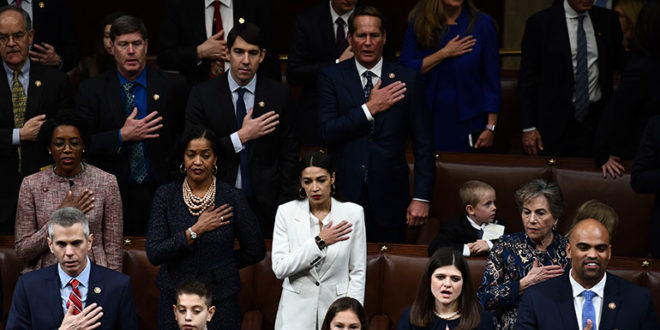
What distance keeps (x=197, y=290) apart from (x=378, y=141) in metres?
1.27

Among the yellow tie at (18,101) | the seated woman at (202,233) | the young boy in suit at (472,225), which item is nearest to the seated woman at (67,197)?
the seated woman at (202,233)

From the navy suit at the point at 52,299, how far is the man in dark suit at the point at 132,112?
891 millimetres

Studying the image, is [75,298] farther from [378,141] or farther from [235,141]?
[378,141]

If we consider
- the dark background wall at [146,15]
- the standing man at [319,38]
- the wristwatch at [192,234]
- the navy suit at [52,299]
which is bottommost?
the navy suit at [52,299]

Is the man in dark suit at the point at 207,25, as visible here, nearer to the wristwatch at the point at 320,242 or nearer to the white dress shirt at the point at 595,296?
the wristwatch at the point at 320,242

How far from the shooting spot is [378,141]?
5090 millimetres

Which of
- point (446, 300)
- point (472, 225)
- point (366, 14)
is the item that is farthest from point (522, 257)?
point (366, 14)

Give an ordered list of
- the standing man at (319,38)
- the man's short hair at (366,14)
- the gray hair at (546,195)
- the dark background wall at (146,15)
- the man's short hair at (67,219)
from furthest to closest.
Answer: the dark background wall at (146,15)
the standing man at (319,38)
the man's short hair at (366,14)
the gray hair at (546,195)
the man's short hair at (67,219)

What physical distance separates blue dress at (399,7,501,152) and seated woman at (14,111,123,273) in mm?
1769

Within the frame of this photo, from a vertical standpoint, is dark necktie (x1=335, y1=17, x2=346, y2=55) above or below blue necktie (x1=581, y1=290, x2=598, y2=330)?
above

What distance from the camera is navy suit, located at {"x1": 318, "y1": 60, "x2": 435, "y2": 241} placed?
507 cm

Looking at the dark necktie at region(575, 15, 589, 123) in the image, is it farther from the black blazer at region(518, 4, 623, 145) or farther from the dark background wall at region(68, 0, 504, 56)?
the dark background wall at region(68, 0, 504, 56)

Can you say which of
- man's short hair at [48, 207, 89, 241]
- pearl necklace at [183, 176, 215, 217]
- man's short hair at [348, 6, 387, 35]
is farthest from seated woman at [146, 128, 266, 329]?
man's short hair at [348, 6, 387, 35]

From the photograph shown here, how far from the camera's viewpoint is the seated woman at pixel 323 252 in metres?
4.55
